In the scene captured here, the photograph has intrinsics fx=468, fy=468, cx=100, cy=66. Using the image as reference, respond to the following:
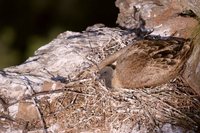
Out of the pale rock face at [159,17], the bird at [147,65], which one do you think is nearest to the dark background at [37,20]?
the pale rock face at [159,17]

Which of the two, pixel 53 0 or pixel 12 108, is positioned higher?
pixel 53 0

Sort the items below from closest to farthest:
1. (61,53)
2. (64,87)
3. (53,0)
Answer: (64,87), (61,53), (53,0)

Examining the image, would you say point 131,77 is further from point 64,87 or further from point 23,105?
point 23,105

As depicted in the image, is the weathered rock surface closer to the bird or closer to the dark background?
the bird

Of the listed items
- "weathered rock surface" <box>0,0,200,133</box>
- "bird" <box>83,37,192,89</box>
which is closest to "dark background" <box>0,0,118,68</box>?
"weathered rock surface" <box>0,0,200,133</box>

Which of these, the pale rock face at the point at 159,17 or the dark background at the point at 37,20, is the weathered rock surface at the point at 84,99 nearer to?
the pale rock face at the point at 159,17

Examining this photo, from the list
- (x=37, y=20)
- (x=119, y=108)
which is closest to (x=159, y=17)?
(x=119, y=108)

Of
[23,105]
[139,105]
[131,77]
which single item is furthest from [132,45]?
[23,105]
